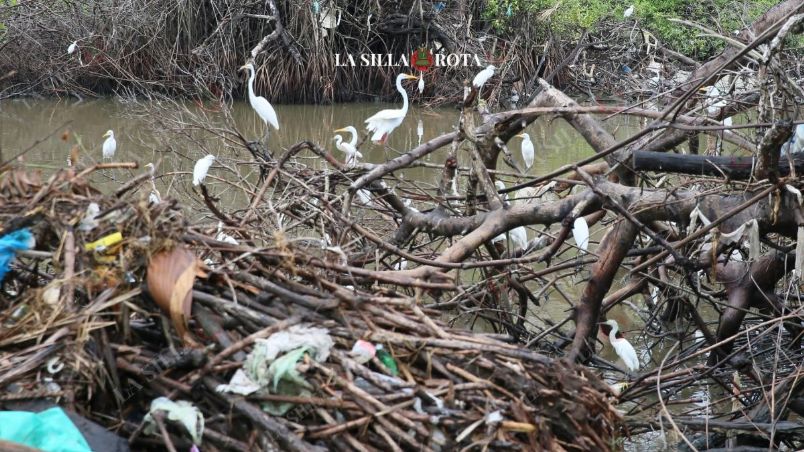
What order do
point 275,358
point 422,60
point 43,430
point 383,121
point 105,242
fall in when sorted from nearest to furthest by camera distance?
point 43,430, point 275,358, point 105,242, point 383,121, point 422,60

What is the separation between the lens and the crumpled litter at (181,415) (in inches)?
92.9

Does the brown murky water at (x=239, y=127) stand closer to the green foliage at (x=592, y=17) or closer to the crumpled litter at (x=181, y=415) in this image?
the green foliage at (x=592, y=17)

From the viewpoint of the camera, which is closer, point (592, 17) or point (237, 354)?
point (237, 354)

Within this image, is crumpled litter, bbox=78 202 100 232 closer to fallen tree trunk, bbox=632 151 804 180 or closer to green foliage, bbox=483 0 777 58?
fallen tree trunk, bbox=632 151 804 180

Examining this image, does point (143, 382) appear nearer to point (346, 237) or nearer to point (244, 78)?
point (346, 237)

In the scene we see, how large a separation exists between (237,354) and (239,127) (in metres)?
11.3

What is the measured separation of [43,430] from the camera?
2.30 metres

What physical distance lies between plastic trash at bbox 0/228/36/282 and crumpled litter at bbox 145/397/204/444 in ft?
1.92

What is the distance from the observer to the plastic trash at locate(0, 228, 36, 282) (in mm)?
2576

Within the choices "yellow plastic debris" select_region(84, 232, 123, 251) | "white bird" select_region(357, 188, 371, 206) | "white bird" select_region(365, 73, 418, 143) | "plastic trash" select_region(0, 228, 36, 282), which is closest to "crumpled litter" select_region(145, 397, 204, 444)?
"yellow plastic debris" select_region(84, 232, 123, 251)

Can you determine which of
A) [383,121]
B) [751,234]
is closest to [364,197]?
[383,121]

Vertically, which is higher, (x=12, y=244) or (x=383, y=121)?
(x=12, y=244)

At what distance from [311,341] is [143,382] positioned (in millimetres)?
463

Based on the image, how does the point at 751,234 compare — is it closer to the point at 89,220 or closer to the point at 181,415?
the point at 181,415
